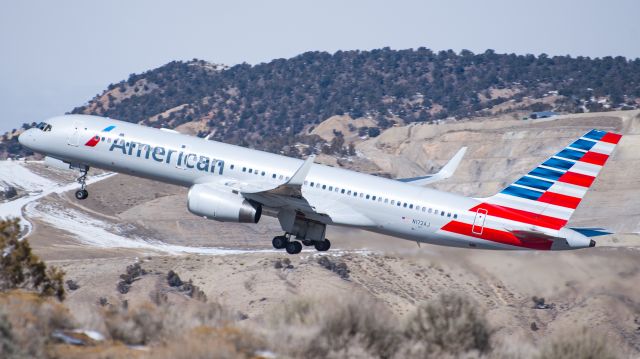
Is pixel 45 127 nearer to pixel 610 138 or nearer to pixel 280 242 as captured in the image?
pixel 280 242

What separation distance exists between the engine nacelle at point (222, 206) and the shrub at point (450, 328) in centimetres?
1582

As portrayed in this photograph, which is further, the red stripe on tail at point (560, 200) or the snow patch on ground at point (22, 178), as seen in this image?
the snow patch on ground at point (22, 178)

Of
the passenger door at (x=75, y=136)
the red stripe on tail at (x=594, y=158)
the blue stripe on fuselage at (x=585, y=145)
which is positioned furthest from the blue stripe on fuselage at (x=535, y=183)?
the passenger door at (x=75, y=136)

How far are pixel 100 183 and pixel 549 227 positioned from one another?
81.9m

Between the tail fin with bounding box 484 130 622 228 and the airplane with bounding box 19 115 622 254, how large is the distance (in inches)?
2.0

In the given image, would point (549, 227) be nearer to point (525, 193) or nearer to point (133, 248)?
point (525, 193)

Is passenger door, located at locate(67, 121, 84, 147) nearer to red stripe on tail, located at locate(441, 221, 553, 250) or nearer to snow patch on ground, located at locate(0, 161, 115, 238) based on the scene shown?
red stripe on tail, located at locate(441, 221, 553, 250)

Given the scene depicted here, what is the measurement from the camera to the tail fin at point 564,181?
178ft

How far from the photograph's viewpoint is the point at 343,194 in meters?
56.4

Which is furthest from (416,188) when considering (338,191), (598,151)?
(598,151)

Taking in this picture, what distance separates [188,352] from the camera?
32.1 meters

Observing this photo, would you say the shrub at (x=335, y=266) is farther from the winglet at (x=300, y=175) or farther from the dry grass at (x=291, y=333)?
the dry grass at (x=291, y=333)

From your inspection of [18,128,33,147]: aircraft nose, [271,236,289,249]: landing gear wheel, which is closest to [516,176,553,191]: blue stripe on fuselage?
[271,236,289,249]: landing gear wheel

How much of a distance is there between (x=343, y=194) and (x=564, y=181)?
11242 mm
